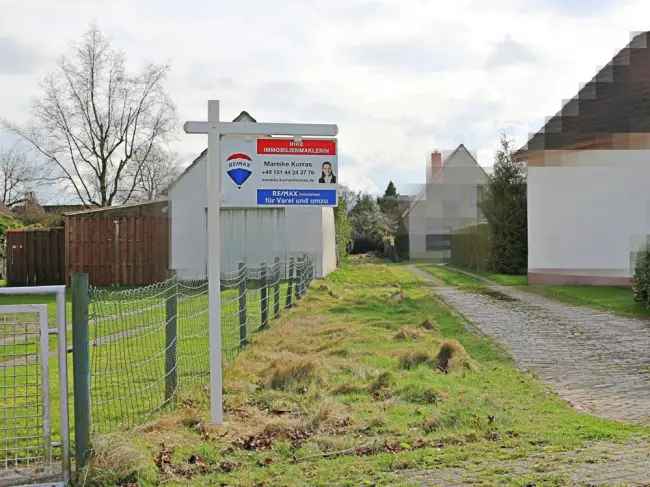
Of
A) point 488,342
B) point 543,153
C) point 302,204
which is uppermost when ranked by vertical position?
point 543,153

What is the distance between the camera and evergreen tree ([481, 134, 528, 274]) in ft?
105

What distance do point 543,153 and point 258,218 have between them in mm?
9881

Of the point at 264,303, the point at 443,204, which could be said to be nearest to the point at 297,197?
the point at 264,303

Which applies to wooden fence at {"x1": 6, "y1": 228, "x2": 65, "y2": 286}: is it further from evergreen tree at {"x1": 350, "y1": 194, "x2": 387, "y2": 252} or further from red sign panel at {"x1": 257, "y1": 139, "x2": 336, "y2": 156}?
evergreen tree at {"x1": 350, "y1": 194, "x2": 387, "y2": 252}

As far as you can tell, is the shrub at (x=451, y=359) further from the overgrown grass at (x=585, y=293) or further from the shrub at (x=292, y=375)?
the overgrown grass at (x=585, y=293)

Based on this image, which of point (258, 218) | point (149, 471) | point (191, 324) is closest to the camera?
point (149, 471)

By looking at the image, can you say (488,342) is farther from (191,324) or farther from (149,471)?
(149,471)

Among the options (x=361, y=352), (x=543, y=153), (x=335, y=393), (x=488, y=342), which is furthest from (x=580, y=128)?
(x=335, y=393)

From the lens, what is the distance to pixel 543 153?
2623 cm

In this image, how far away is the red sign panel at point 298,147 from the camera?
696 cm

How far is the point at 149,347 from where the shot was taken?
11.9m

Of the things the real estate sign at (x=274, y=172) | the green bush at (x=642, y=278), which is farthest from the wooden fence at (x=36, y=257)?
the real estate sign at (x=274, y=172)

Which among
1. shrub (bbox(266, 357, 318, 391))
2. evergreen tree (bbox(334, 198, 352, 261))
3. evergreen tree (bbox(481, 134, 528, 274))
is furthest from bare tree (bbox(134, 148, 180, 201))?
shrub (bbox(266, 357, 318, 391))

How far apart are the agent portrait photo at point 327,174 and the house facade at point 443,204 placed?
107 ft
